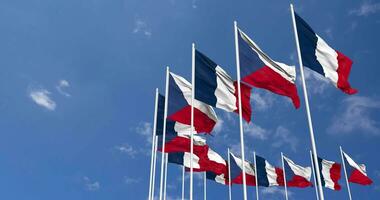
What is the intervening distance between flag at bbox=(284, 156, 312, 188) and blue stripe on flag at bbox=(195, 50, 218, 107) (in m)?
19.2

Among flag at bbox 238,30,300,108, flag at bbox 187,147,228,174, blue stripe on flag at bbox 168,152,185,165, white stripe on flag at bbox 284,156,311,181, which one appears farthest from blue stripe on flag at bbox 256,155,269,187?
flag at bbox 238,30,300,108

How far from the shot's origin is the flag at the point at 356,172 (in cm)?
3269

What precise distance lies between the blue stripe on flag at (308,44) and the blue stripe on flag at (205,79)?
165 inches

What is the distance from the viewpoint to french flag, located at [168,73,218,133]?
1905 centimetres

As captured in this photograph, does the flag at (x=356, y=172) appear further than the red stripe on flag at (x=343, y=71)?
Yes

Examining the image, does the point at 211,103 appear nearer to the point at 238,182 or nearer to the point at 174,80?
the point at 174,80

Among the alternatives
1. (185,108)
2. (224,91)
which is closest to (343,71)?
(224,91)

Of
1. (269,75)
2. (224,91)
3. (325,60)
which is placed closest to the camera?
(325,60)

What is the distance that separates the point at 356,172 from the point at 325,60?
2188 centimetres

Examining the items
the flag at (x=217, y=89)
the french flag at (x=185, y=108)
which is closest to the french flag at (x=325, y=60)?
the flag at (x=217, y=89)

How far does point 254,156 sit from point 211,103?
17.5 meters

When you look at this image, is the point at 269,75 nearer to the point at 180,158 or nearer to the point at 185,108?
the point at 185,108

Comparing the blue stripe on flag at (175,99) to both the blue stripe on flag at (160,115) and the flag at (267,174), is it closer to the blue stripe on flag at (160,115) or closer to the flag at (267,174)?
the blue stripe on flag at (160,115)

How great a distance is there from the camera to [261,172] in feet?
109
